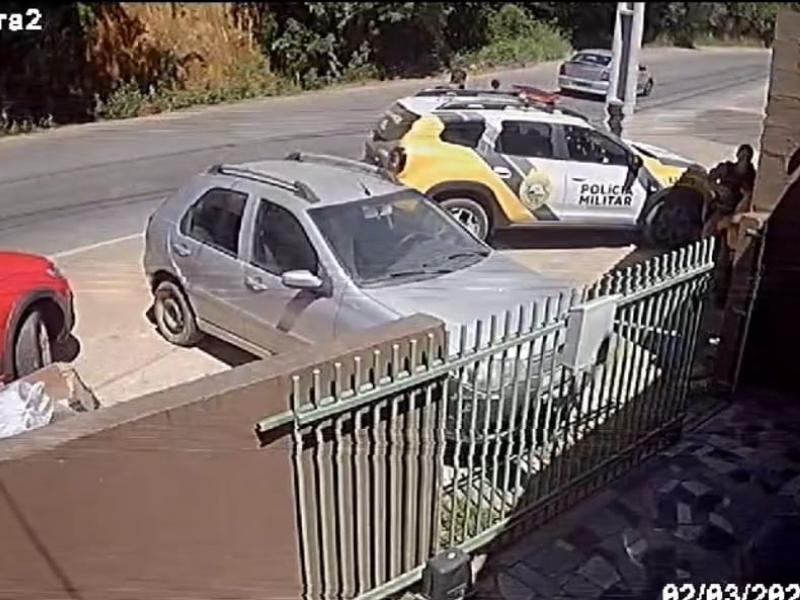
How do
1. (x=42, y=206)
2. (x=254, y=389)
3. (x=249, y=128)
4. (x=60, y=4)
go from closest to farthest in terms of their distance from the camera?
1. (x=254, y=389)
2. (x=60, y=4)
3. (x=42, y=206)
4. (x=249, y=128)

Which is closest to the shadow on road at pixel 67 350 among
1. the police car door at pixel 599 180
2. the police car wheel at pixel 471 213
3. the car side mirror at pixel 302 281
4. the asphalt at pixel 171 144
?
the asphalt at pixel 171 144

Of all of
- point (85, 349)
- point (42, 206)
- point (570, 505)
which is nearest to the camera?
point (570, 505)

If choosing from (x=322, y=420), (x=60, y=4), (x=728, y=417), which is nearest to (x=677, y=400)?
(x=728, y=417)

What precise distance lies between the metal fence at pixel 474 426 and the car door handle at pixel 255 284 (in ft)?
4.11

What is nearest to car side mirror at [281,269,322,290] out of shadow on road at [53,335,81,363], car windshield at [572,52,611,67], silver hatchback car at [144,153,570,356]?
silver hatchback car at [144,153,570,356]

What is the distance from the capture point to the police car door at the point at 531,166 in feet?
18.3

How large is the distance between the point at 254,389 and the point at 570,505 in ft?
4.30

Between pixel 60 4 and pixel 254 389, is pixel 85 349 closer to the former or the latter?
pixel 60 4

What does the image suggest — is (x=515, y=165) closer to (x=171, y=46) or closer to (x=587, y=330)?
(x=171, y=46)

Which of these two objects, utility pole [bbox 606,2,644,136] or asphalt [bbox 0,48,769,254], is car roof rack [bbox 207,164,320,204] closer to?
asphalt [bbox 0,48,769,254]

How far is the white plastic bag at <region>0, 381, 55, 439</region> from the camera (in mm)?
2543

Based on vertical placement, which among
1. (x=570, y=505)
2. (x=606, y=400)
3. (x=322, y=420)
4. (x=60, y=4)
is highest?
(x=60, y=4)

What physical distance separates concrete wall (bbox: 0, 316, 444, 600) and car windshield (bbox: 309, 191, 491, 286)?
1228 millimetres

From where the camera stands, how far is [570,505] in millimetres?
2984
